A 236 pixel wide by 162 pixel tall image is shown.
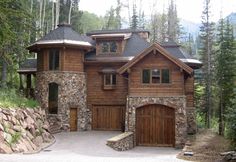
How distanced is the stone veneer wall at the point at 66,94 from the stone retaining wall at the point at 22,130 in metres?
2.55

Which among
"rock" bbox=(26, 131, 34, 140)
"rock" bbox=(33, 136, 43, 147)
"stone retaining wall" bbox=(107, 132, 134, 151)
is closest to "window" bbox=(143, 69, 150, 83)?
"stone retaining wall" bbox=(107, 132, 134, 151)

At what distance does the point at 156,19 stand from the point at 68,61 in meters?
31.6

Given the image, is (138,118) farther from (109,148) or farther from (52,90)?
(52,90)

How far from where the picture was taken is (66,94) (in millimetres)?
26547

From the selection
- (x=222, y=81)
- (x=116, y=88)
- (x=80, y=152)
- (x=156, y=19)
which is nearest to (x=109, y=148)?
(x=80, y=152)

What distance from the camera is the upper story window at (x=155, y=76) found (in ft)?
80.0

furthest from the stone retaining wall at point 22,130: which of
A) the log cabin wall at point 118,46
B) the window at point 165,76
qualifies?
the window at point 165,76

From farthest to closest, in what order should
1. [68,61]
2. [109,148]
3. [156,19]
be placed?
[156,19], [68,61], [109,148]

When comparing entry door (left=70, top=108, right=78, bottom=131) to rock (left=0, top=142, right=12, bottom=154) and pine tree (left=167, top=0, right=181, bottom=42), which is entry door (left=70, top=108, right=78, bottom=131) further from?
pine tree (left=167, top=0, right=181, bottom=42)

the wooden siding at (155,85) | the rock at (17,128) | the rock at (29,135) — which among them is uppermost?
the wooden siding at (155,85)

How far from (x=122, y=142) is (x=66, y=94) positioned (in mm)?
7240

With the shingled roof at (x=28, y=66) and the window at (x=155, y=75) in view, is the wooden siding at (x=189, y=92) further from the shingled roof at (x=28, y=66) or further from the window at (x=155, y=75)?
the shingled roof at (x=28, y=66)

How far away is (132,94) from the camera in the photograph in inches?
966

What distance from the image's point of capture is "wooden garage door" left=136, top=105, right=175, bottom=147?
24.2m
